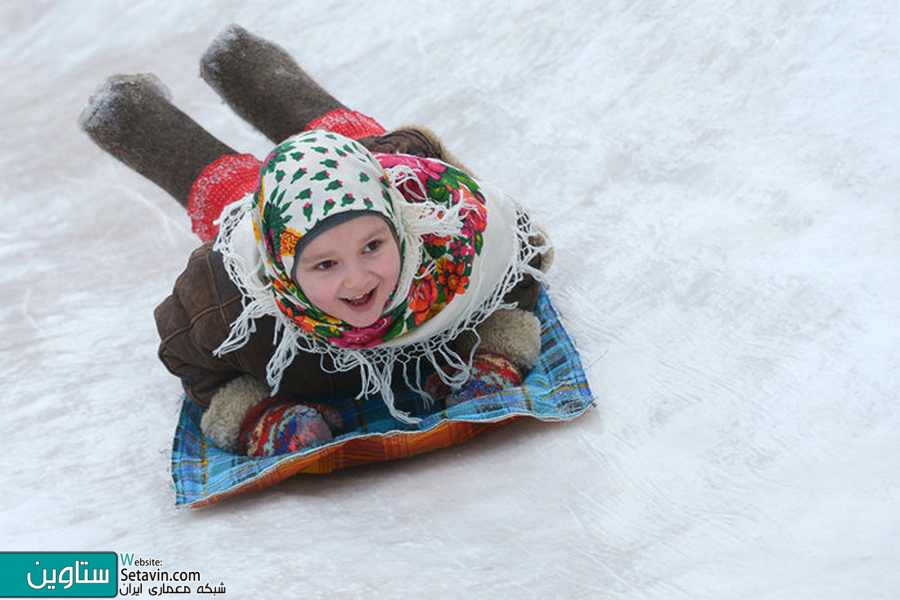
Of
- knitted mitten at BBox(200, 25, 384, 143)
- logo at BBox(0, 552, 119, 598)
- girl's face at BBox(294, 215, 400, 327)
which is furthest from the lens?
knitted mitten at BBox(200, 25, 384, 143)

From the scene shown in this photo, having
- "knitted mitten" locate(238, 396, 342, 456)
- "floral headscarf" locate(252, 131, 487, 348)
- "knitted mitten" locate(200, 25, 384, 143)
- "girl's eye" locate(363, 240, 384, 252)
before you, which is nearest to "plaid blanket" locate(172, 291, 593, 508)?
"knitted mitten" locate(238, 396, 342, 456)

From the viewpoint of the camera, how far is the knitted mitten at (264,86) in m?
2.19

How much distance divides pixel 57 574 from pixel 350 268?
19.3 inches

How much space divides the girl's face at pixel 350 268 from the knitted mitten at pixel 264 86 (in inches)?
31.1

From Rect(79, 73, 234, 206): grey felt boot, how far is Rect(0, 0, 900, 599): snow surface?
11.6 inches

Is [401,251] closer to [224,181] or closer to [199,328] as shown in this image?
[199,328]

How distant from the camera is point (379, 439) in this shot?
151 centimetres

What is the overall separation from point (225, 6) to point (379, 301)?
231cm

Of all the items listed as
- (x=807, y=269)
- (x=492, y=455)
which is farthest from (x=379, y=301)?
(x=807, y=269)

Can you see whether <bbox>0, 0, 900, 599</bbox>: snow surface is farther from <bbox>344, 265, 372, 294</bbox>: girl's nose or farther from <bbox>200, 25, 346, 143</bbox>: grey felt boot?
<bbox>200, 25, 346, 143</bbox>: grey felt boot

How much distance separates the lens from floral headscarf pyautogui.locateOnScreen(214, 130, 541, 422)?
54.9 inches

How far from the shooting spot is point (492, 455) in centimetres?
150

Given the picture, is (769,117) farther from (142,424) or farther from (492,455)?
(142,424)

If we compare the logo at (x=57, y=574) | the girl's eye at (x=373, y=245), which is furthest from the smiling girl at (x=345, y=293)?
the logo at (x=57, y=574)
